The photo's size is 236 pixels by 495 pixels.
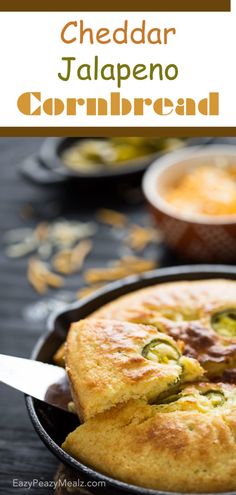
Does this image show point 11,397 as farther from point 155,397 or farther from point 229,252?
point 229,252

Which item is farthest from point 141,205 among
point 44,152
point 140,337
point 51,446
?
point 51,446

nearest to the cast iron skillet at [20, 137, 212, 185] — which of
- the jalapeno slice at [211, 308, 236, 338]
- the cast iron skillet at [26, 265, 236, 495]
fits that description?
the cast iron skillet at [26, 265, 236, 495]

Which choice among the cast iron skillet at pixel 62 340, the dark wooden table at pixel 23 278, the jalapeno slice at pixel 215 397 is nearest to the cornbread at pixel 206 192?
the dark wooden table at pixel 23 278

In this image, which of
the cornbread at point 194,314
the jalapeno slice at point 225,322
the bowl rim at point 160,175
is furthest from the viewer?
the bowl rim at point 160,175

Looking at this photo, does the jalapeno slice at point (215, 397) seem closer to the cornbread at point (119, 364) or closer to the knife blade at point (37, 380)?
the cornbread at point (119, 364)

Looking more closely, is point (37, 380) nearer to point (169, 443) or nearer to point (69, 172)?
point (169, 443)

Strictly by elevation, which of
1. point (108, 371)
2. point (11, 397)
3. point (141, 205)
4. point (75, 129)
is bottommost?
point (11, 397)
